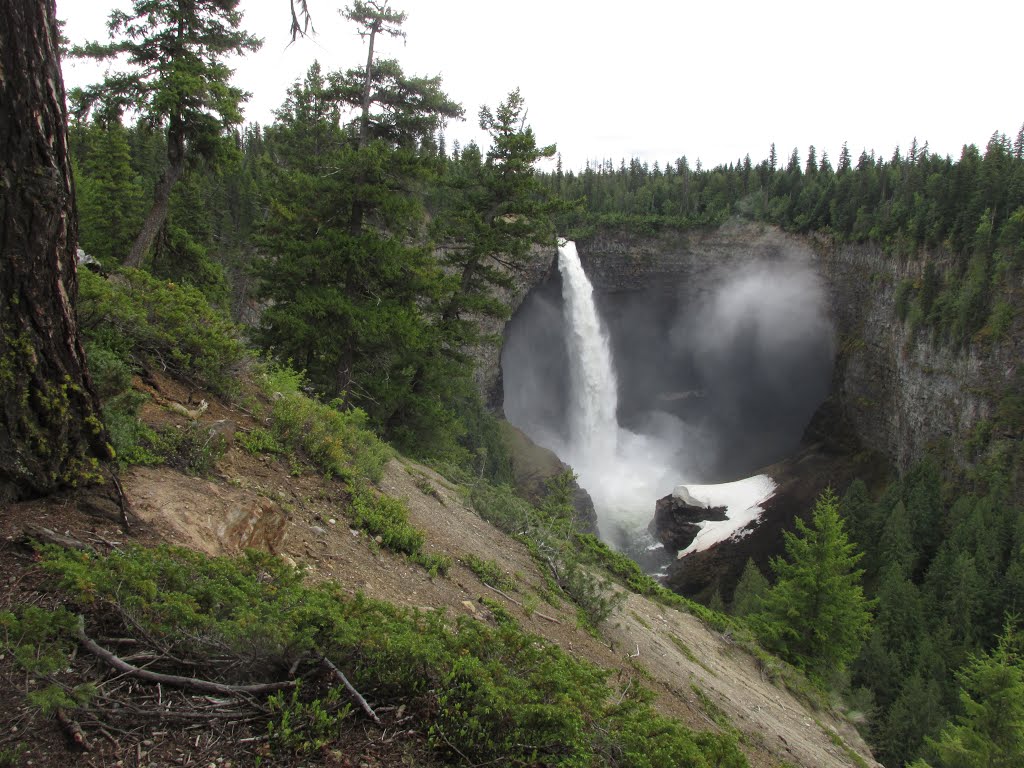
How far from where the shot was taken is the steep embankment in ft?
11.0

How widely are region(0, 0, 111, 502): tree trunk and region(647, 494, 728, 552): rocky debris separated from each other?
42402mm

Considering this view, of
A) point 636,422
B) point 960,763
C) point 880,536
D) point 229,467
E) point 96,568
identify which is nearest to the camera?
point 96,568

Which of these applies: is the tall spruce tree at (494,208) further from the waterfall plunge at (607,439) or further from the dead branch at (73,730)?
the waterfall plunge at (607,439)

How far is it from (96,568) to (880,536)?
134ft

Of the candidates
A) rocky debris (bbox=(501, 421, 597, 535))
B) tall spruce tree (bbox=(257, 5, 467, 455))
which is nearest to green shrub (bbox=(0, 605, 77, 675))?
tall spruce tree (bbox=(257, 5, 467, 455))

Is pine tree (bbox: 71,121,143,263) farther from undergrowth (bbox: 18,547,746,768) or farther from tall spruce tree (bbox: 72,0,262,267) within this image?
undergrowth (bbox: 18,547,746,768)

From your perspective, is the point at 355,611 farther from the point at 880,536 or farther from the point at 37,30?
the point at 880,536

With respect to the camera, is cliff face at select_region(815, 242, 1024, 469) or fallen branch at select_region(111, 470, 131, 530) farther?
cliff face at select_region(815, 242, 1024, 469)

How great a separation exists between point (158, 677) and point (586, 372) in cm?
4970

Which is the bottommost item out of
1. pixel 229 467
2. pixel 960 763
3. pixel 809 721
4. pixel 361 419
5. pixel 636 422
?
pixel 636 422

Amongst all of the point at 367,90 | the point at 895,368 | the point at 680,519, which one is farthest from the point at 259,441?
the point at 895,368

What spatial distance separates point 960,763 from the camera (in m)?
12.8

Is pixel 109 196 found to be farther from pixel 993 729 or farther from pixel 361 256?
pixel 993 729

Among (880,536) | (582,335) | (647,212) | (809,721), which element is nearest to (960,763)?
(809,721)
